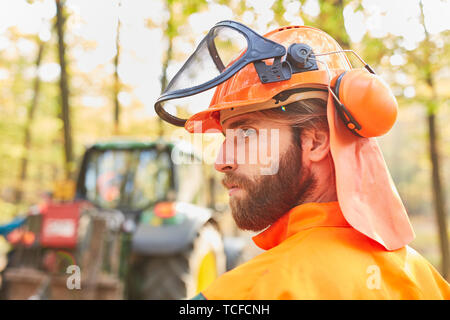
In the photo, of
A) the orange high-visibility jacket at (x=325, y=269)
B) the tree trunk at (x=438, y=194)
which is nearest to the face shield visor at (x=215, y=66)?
the orange high-visibility jacket at (x=325, y=269)

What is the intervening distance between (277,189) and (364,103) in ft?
1.38

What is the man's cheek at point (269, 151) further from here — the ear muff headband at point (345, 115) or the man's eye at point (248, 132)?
the ear muff headband at point (345, 115)

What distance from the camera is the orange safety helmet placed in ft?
4.21

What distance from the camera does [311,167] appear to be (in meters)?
1.41

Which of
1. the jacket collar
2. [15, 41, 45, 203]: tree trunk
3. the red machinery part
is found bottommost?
the red machinery part

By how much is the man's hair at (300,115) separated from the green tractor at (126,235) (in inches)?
123

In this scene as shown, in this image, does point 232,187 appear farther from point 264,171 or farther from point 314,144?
point 314,144

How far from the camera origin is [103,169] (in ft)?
18.2

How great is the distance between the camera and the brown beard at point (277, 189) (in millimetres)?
1392

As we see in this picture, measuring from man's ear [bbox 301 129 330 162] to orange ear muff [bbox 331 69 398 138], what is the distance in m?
0.10

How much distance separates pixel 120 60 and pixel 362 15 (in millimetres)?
8780

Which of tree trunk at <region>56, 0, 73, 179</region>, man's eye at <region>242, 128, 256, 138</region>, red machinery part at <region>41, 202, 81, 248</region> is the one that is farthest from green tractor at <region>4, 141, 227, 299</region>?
tree trunk at <region>56, 0, 73, 179</region>

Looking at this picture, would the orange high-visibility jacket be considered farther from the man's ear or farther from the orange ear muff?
the orange ear muff

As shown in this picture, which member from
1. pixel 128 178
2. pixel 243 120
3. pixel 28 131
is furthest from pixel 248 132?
pixel 28 131
